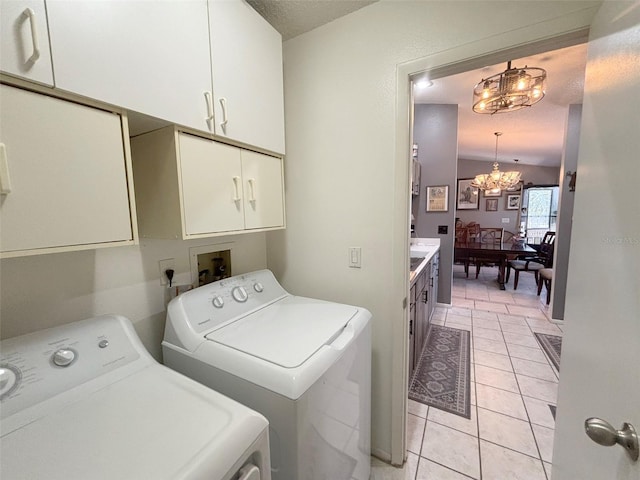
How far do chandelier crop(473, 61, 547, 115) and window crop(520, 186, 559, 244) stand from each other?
19.5ft

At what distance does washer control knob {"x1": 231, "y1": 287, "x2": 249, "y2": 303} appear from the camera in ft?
4.27

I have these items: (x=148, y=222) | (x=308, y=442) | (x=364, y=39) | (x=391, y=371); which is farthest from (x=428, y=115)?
(x=308, y=442)

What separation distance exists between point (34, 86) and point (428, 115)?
394cm

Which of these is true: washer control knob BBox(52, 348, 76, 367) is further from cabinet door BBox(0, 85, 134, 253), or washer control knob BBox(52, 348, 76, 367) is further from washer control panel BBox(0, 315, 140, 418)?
cabinet door BBox(0, 85, 134, 253)

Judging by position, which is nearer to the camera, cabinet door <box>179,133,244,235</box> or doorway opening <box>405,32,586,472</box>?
cabinet door <box>179,133,244,235</box>

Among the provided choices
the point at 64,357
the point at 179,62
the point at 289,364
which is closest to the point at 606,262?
the point at 289,364

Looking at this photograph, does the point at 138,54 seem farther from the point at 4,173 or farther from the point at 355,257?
the point at 355,257

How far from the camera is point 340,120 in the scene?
144 centimetres

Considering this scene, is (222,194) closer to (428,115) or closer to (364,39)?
(364,39)

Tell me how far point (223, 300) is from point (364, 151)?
101 centimetres

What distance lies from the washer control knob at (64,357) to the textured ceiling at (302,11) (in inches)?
63.8

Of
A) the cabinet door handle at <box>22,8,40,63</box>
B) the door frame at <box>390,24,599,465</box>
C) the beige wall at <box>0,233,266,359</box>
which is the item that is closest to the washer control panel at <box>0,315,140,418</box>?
the beige wall at <box>0,233,266,359</box>

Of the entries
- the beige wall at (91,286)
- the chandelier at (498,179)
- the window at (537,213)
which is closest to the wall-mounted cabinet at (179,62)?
the beige wall at (91,286)

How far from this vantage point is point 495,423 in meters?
1.79
